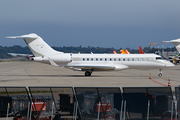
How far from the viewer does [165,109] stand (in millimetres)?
9320

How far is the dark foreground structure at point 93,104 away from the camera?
9.27 m

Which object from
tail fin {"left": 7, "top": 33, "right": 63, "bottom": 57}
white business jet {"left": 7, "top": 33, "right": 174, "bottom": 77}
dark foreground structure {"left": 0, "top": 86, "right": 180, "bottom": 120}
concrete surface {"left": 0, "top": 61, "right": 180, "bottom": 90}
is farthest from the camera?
tail fin {"left": 7, "top": 33, "right": 63, "bottom": 57}

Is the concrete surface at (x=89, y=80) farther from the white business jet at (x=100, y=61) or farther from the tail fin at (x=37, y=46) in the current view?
the tail fin at (x=37, y=46)

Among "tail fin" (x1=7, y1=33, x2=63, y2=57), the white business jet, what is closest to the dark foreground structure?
the white business jet

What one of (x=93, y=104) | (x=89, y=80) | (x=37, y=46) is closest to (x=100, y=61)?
(x=89, y=80)

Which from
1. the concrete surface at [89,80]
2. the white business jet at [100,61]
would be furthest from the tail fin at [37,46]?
the concrete surface at [89,80]

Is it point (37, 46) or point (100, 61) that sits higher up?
point (37, 46)

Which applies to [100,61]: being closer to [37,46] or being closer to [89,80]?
[89,80]

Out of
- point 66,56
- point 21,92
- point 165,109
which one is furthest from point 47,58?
point 165,109

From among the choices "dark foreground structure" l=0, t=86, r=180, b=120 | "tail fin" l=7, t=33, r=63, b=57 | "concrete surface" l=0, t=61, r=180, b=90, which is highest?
"tail fin" l=7, t=33, r=63, b=57

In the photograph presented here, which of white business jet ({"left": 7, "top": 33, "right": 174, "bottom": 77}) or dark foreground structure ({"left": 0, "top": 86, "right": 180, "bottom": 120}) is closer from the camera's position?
dark foreground structure ({"left": 0, "top": 86, "right": 180, "bottom": 120})

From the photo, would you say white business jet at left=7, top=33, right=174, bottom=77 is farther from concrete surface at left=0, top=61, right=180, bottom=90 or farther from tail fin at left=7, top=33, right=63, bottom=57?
concrete surface at left=0, top=61, right=180, bottom=90

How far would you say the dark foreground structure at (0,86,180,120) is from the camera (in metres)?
9.27

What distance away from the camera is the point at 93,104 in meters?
9.38
